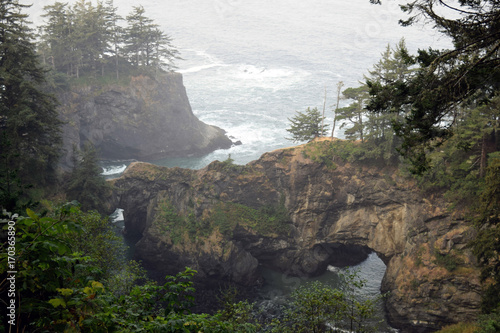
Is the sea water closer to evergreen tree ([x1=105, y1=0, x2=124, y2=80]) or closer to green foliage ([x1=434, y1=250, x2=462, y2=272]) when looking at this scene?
green foliage ([x1=434, y1=250, x2=462, y2=272])

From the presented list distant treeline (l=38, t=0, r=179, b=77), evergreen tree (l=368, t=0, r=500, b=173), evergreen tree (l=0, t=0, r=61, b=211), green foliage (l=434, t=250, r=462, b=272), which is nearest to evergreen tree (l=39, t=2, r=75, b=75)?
distant treeline (l=38, t=0, r=179, b=77)

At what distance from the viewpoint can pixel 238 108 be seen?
10025 cm

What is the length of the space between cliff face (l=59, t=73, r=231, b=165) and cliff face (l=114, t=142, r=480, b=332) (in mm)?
27625

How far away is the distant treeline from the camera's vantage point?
213 ft

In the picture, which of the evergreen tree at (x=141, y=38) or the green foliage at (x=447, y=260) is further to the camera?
the evergreen tree at (x=141, y=38)

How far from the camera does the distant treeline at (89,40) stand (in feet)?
213

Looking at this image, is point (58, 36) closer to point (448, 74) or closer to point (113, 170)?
point (113, 170)

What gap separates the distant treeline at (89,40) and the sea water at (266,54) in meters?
20.3

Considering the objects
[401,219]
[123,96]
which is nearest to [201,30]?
[123,96]

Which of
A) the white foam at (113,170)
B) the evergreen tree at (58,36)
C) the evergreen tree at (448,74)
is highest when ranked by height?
the evergreen tree at (58,36)

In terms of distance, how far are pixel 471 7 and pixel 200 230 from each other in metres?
35.3

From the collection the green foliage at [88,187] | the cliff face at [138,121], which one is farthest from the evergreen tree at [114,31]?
the green foliage at [88,187]

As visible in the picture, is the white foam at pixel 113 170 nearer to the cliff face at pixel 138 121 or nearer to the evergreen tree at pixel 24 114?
the cliff face at pixel 138 121

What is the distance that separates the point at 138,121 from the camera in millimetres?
74000
